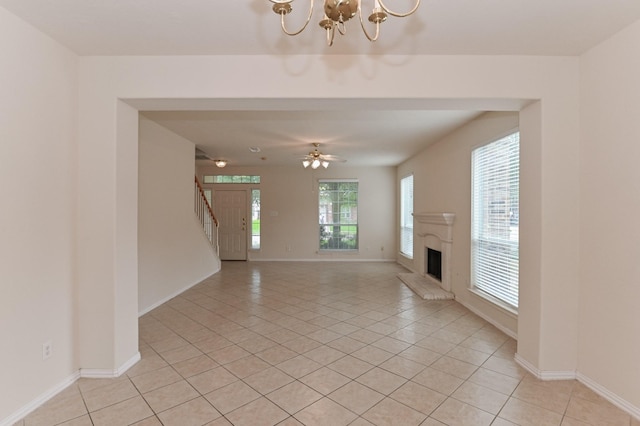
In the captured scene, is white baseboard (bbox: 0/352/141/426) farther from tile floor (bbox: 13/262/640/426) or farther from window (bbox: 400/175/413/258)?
window (bbox: 400/175/413/258)

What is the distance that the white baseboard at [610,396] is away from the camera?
1947 millimetres

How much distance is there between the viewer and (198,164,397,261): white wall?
8.23 meters

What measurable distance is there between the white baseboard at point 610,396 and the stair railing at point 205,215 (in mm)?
5763

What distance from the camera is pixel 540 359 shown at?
241 centimetres

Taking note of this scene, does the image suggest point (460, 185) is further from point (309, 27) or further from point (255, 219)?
point (255, 219)

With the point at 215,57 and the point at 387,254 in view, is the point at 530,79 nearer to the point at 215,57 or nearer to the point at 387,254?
the point at 215,57

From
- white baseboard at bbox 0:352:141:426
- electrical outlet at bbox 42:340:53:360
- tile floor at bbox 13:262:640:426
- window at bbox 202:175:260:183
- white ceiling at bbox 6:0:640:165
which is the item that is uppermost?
white ceiling at bbox 6:0:640:165

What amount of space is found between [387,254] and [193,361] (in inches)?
252

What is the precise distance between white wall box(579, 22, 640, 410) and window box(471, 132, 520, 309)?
779 millimetres

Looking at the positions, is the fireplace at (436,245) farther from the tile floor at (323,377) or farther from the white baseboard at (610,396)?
the white baseboard at (610,396)

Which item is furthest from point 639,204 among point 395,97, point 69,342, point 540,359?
point 69,342

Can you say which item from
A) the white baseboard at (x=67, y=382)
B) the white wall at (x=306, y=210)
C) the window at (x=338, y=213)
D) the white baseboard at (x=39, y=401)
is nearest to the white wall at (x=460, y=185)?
the white wall at (x=306, y=210)

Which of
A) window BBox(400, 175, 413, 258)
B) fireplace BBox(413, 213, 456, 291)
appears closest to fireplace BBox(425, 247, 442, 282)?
fireplace BBox(413, 213, 456, 291)

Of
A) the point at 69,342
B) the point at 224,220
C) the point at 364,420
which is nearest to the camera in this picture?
the point at 364,420
